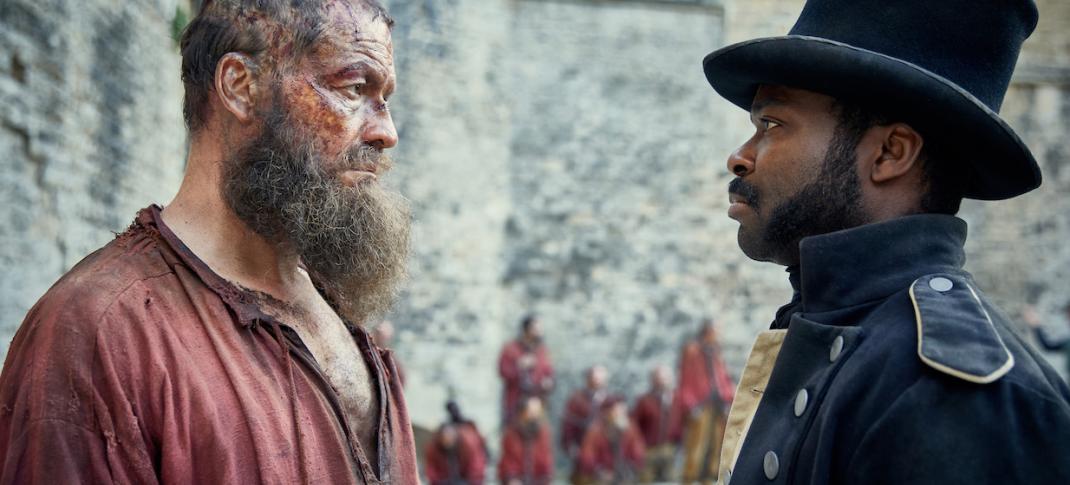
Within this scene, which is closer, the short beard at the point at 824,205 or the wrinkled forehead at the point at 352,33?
the short beard at the point at 824,205

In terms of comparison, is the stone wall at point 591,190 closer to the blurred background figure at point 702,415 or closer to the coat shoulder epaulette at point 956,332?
the blurred background figure at point 702,415

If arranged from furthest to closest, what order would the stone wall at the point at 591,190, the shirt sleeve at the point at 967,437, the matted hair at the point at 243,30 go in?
the stone wall at the point at 591,190 → the matted hair at the point at 243,30 → the shirt sleeve at the point at 967,437

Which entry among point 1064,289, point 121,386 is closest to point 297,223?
point 121,386

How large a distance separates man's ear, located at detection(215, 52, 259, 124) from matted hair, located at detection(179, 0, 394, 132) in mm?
17

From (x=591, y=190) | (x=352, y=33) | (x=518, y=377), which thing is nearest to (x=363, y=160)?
(x=352, y=33)

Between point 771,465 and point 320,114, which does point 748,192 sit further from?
point 320,114

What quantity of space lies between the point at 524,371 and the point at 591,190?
3321 millimetres

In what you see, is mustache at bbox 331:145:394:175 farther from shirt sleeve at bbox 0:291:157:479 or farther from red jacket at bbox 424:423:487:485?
red jacket at bbox 424:423:487:485

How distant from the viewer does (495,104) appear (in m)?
13.2

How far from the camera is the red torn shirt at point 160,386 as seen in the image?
5.22 ft

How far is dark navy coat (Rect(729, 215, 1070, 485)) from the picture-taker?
56.4 inches

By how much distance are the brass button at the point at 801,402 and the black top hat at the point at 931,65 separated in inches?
20.4

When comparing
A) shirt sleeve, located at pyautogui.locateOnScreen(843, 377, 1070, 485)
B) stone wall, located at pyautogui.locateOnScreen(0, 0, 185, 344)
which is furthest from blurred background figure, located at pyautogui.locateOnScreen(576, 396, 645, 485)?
shirt sleeve, located at pyautogui.locateOnScreen(843, 377, 1070, 485)

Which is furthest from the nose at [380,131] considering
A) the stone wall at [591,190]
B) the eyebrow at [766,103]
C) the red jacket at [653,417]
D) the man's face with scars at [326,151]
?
the red jacket at [653,417]
